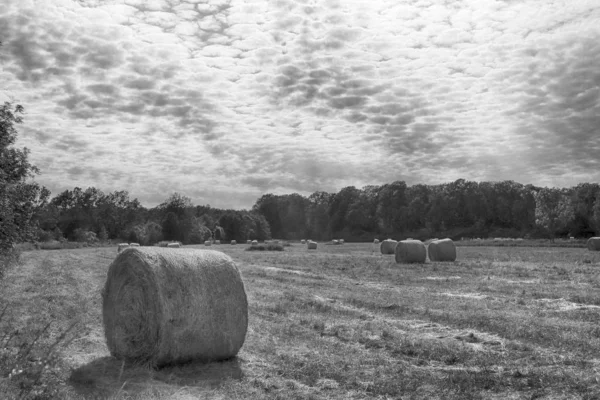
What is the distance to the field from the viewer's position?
25.0 feet

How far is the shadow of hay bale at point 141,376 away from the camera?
7.62 metres

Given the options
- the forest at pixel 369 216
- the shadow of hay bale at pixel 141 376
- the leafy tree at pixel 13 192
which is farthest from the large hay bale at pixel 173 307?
the forest at pixel 369 216

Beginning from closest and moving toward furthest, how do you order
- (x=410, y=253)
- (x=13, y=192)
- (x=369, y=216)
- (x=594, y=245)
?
(x=13, y=192) < (x=410, y=253) < (x=594, y=245) < (x=369, y=216)

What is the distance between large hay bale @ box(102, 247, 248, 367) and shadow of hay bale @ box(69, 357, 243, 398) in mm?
216

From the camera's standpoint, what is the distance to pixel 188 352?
917 cm

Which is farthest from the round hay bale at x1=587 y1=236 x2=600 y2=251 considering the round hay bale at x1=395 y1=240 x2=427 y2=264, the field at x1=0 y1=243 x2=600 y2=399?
the field at x1=0 y1=243 x2=600 y2=399

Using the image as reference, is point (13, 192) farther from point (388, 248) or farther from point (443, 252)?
point (388, 248)

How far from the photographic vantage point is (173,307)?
9.06 metres

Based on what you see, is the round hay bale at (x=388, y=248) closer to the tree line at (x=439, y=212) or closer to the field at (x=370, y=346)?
the field at (x=370, y=346)

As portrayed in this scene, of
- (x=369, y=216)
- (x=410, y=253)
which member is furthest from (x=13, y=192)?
(x=369, y=216)

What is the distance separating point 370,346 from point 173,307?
356cm

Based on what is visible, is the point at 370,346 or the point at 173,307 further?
the point at 370,346

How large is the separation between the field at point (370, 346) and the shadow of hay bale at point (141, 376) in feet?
0.06

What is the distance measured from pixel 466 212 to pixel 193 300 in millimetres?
106440
